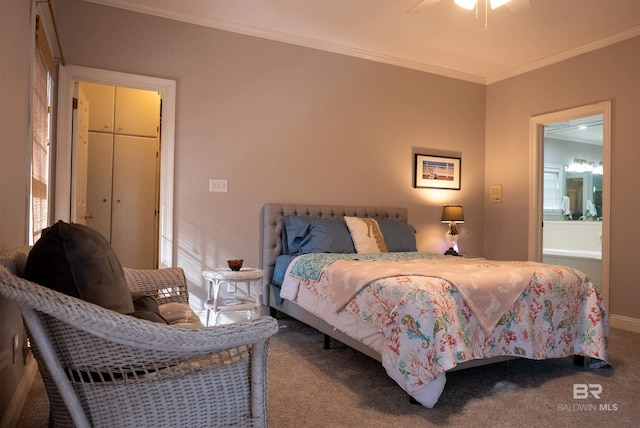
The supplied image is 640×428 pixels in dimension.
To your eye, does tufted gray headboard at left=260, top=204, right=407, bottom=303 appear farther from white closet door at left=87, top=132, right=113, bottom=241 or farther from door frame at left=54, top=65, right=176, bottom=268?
white closet door at left=87, top=132, right=113, bottom=241

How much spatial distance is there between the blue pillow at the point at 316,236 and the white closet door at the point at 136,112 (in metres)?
2.44

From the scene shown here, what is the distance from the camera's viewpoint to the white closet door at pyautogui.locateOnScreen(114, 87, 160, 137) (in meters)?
5.07

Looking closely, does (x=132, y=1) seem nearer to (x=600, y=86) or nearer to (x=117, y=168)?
(x=117, y=168)

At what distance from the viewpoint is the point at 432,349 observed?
2078 millimetres

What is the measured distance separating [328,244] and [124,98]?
3231 millimetres

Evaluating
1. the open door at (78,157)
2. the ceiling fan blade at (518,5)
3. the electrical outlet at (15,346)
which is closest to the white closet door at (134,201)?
the open door at (78,157)

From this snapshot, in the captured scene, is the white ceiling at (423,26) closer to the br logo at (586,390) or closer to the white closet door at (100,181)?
the white closet door at (100,181)

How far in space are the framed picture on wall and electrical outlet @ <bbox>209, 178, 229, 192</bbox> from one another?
2.19 meters

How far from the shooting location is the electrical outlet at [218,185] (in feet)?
12.6

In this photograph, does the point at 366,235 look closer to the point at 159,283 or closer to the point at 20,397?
the point at 159,283

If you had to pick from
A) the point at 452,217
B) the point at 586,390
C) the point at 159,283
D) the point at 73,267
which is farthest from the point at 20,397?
the point at 452,217

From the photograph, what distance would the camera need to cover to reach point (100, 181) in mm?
4930

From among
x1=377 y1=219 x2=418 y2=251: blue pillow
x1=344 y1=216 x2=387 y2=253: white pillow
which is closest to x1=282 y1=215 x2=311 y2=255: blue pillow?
x1=344 y1=216 x2=387 y2=253: white pillow

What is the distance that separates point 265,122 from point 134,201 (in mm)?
2092
